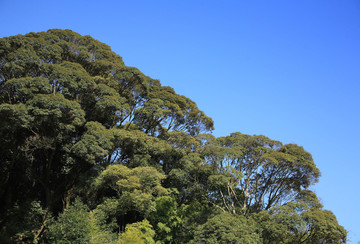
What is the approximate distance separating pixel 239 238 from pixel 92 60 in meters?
16.1

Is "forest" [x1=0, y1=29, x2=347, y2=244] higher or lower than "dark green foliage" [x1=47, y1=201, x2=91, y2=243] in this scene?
higher

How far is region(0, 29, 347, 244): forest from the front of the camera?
16094 mm

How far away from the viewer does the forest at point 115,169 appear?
52.8ft

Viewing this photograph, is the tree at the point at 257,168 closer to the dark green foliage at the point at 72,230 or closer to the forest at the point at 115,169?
the forest at the point at 115,169

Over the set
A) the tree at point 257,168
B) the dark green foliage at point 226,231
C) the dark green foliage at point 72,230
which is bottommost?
the dark green foliage at point 72,230

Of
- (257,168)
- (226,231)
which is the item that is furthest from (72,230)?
(257,168)

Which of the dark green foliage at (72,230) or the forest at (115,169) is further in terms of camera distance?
the forest at (115,169)

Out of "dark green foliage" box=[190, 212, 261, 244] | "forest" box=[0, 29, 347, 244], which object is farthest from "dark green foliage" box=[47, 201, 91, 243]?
"dark green foliage" box=[190, 212, 261, 244]

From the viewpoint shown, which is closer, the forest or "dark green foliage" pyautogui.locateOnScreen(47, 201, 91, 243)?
"dark green foliage" pyautogui.locateOnScreen(47, 201, 91, 243)

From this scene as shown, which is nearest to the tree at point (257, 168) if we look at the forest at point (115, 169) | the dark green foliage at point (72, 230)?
the forest at point (115, 169)

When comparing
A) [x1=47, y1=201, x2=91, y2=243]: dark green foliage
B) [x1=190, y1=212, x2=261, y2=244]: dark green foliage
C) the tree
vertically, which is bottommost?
[x1=47, y1=201, x2=91, y2=243]: dark green foliage

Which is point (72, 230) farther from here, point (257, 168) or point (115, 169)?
point (257, 168)

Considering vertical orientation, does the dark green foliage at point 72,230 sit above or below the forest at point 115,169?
below

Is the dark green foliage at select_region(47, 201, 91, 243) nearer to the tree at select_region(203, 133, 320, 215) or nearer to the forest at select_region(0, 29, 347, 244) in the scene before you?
the forest at select_region(0, 29, 347, 244)
